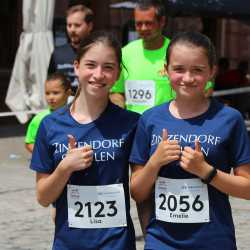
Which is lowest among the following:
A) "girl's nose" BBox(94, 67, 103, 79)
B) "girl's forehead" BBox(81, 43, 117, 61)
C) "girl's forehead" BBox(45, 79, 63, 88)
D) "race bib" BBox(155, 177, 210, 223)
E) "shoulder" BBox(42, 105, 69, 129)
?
"girl's forehead" BBox(45, 79, 63, 88)

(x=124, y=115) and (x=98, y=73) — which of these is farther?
(x=124, y=115)

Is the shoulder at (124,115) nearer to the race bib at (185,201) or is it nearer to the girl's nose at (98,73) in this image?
the girl's nose at (98,73)

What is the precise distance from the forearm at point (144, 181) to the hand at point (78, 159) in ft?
0.65

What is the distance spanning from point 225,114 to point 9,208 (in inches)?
177

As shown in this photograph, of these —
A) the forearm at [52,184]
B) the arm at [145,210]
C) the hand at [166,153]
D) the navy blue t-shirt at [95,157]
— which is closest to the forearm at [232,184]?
the hand at [166,153]

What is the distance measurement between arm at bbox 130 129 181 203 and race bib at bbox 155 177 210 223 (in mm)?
62

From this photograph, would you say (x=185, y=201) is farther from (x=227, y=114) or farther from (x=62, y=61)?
(x=62, y=61)

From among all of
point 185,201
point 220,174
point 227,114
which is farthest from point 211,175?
point 227,114

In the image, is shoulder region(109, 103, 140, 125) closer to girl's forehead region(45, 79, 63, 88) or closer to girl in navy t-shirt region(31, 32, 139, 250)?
girl in navy t-shirt region(31, 32, 139, 250)

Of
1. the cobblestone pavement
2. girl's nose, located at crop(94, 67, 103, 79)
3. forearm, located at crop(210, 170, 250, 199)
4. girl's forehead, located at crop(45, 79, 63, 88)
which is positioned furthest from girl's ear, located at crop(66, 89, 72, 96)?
forearm, located at crop(210, 170, 250, 199)

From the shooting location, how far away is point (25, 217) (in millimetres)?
7078

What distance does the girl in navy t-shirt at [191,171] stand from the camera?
320cm

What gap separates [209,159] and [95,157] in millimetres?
450

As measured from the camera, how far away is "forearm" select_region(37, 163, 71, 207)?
128 inches
